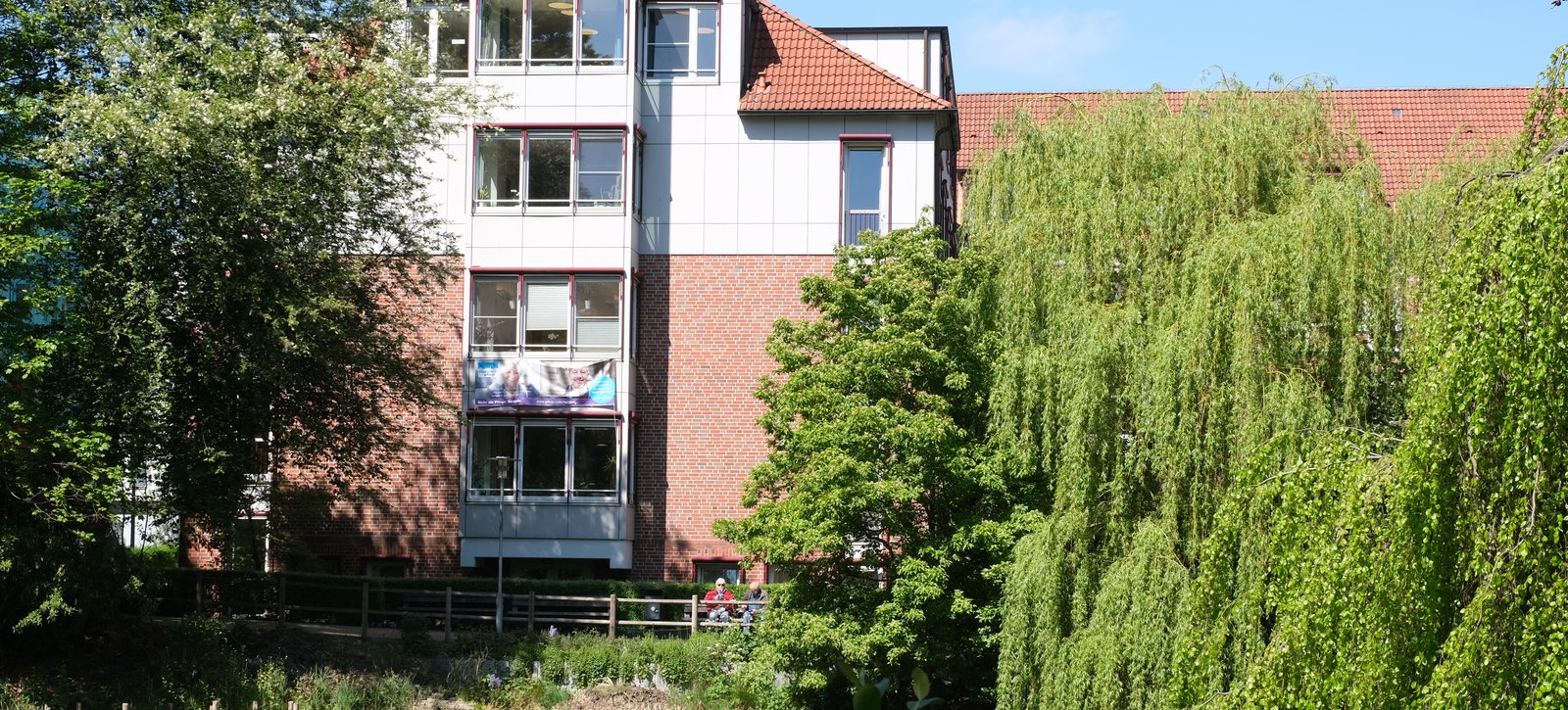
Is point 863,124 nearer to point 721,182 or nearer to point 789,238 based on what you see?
point 789,238

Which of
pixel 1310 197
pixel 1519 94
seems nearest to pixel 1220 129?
pixel 1310 197

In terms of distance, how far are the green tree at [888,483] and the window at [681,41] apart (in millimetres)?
7412

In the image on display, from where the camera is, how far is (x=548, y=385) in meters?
28.2

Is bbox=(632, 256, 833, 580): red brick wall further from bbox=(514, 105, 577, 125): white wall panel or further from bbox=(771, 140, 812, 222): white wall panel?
bbox=(514, 105, 577, 125): white wall panel

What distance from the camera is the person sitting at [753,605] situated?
24625mm

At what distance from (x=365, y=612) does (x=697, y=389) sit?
23.5 ft

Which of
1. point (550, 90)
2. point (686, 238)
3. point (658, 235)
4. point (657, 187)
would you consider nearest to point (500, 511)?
point (658, 235)

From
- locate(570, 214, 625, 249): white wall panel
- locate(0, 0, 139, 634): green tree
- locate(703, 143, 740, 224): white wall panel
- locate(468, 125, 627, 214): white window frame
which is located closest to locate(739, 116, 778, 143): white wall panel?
locate(703, 143, 740, 224): white wall panel

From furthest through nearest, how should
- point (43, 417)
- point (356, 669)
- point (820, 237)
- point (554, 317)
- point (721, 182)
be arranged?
point (721, 182) < point (820, 237) < point (554, 317) < point (356, 669) < point (43, 417)

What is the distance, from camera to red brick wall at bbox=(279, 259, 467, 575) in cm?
2888

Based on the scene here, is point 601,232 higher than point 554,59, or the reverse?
point 554,59

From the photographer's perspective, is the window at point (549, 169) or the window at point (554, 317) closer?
the window at point (554, 317)

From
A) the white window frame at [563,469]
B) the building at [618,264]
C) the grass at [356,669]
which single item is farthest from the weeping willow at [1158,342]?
the white window frame at [563,469]

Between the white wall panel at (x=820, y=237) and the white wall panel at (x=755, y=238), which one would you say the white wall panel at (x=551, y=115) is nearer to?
the white wall panel at (x=755, y=238)
